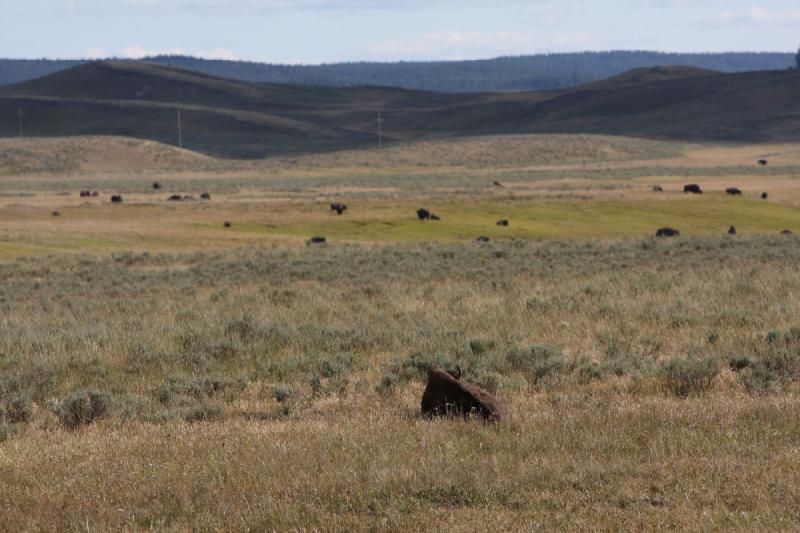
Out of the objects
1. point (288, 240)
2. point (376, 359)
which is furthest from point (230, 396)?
point (288, 240)

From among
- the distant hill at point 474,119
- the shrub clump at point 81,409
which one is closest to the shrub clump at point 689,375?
the shrub clump at point 81,409

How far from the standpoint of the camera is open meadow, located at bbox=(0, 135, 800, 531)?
7.06 meters

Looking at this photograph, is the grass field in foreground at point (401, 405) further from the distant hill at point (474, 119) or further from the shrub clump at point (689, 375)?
the distant hill at point (474, 119)

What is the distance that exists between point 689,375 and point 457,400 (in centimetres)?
307

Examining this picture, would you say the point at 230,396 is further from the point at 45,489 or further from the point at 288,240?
the point at 288,240

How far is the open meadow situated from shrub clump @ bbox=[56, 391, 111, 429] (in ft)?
0.07

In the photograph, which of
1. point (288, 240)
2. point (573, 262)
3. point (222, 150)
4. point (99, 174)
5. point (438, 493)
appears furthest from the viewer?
point (222, 150)

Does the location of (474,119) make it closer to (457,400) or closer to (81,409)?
(81,409)

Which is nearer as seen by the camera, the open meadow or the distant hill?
the open meadow

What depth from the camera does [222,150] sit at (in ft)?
471

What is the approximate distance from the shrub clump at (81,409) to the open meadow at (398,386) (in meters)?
0.02

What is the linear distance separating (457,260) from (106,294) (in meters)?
9.98

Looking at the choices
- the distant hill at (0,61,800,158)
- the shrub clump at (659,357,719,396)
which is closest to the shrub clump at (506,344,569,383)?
the shrub clump at (659,357,719,396)

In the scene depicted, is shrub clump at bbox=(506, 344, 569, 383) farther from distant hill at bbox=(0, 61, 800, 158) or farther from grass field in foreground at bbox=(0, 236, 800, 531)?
distant hill at bbox=(0, 61, 800, 158)
